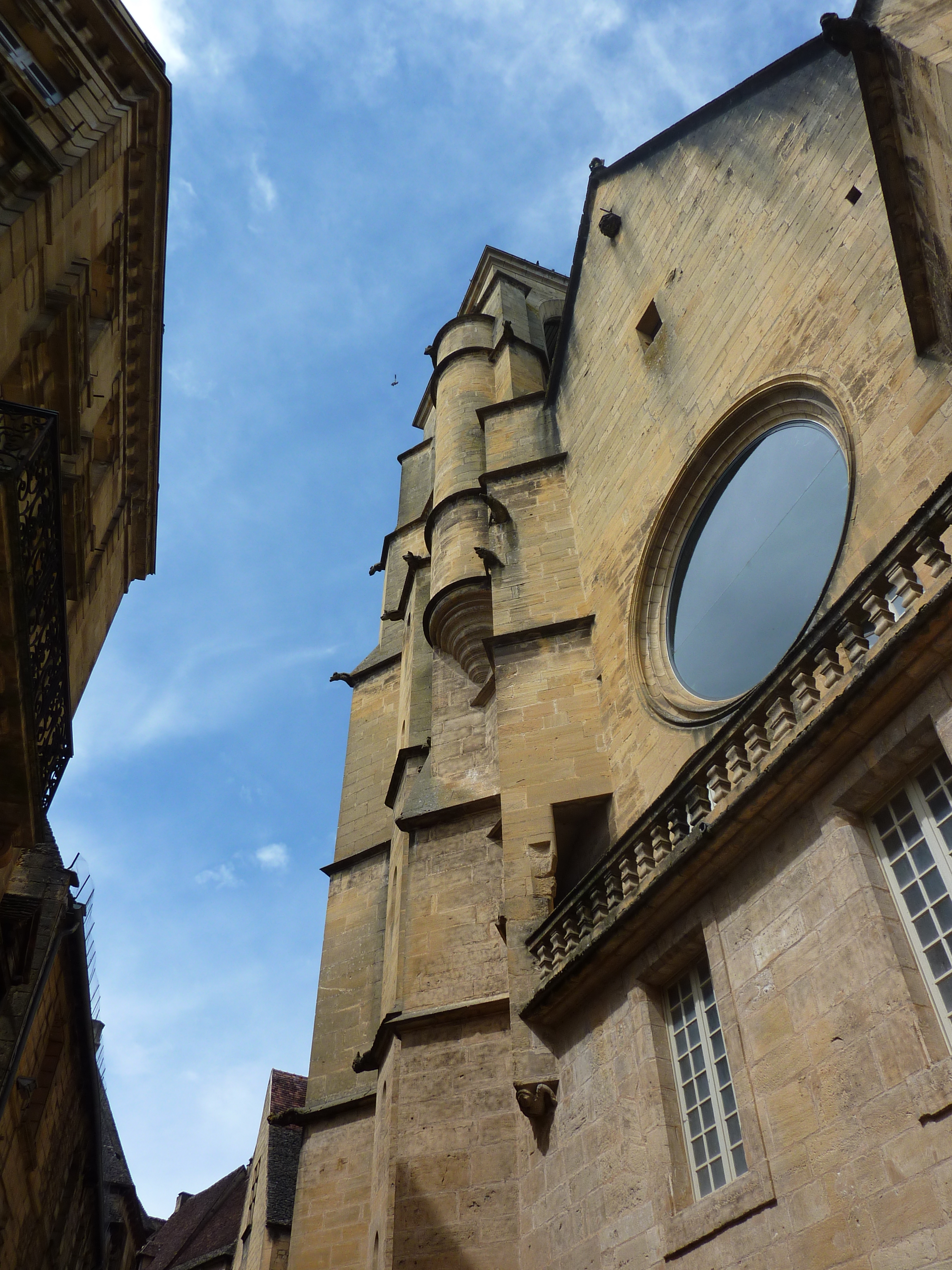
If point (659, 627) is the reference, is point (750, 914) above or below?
below

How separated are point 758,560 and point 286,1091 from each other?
15.3 m

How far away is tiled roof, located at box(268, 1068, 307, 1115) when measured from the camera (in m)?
18.7

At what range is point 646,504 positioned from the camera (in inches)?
386

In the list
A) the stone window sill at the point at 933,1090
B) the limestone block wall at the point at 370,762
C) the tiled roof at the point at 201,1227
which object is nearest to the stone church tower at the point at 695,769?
the stone window sill at the point at 933,1090

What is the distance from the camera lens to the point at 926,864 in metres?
4.92

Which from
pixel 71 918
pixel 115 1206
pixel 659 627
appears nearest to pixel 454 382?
pixel 659 627

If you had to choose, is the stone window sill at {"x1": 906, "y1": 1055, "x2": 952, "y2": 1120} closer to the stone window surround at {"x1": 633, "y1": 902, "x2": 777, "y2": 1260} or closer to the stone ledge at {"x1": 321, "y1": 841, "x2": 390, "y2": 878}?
the stone window surround at {"x1": 633, "y1": 902, "x2": 777, "y2": 1260}

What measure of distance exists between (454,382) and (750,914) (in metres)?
11.8

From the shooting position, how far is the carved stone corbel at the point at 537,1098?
6.92 metres

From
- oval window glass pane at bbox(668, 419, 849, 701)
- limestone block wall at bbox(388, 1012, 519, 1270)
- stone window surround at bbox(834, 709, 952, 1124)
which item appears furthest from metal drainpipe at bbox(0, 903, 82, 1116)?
stone window surround at bbox(834, 709, 952, 1124)

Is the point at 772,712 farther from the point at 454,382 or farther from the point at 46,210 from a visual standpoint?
the point at 454,382

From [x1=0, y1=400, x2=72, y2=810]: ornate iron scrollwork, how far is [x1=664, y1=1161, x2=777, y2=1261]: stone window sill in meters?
4.62

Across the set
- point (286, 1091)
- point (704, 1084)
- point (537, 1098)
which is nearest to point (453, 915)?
point (537, 1098)

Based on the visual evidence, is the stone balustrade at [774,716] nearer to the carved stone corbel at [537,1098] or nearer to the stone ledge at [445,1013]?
the carved stone corbel at [537,1098]
